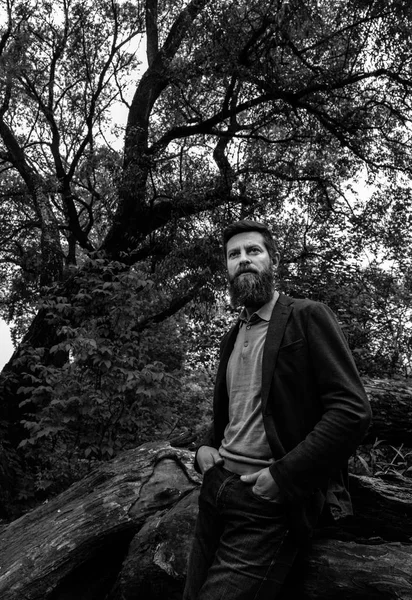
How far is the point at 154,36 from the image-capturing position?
12.1 metres

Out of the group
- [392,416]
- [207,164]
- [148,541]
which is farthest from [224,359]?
[207,164]

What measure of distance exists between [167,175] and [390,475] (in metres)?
9.06

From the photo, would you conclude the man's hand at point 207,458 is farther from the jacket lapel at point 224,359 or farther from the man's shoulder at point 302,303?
the man's shoulder at point 302,303

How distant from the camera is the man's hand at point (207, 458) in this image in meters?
2.45

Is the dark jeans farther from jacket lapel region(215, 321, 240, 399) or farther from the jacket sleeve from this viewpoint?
jacket lapel region(215, 321, 240, 399)

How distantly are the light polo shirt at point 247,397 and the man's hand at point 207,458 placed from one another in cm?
3

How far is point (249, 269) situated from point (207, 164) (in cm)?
970

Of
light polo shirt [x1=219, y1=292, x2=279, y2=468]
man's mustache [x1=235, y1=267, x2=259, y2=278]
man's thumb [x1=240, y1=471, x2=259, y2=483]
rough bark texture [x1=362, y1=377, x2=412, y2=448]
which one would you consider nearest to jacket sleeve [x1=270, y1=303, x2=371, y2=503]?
man's thumb [x1=240, y1=471, x2=259, y2=483]

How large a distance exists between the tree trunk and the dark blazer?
0.51m

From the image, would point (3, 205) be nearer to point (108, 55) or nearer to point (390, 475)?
point (108, 55)

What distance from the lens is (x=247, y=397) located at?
7.95 feet

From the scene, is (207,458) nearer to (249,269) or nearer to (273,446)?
(273,446)

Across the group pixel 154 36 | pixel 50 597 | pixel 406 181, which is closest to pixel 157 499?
pixel 50 597

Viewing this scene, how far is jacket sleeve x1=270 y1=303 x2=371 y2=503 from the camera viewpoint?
2.04 meters
